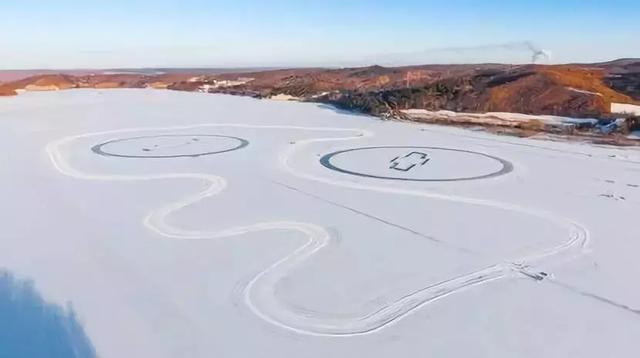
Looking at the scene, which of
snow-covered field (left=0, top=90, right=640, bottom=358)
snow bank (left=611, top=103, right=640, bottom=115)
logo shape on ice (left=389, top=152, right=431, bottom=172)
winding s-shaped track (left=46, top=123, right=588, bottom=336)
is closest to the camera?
snow-covered field (left=0, top=90, right=640, bottom=358)

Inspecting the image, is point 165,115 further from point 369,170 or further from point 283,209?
point 283,209

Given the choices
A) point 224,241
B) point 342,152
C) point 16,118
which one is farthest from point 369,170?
point 16,118

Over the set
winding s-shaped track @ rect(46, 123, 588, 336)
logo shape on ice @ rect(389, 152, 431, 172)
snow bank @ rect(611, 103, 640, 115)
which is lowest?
winding s-shaped track @ rect(46, 123, 588, 336)

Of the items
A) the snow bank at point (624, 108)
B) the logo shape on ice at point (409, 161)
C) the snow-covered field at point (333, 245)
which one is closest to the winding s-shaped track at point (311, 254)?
the snow-covered field at point (333, 245)

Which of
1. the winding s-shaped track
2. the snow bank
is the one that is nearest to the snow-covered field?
the winding s-shaped track

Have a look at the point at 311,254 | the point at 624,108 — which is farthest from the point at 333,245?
the point at 624,108

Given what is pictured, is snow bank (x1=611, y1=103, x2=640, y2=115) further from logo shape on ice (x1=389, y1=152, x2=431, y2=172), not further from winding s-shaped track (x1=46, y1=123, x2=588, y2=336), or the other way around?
winding s-shaped track (x1=46, y1=123, x2=588, y2=336)
